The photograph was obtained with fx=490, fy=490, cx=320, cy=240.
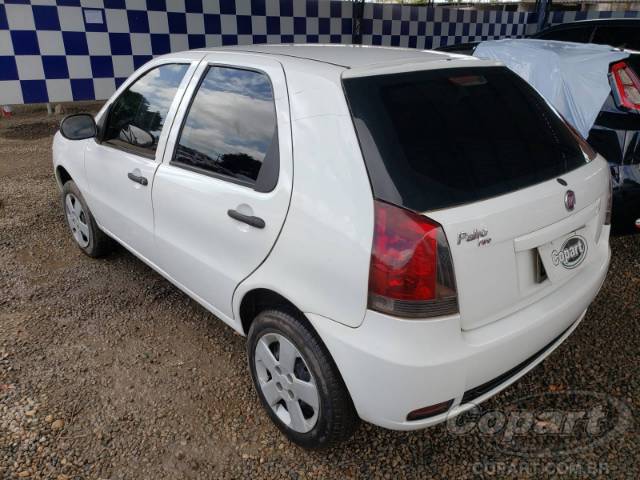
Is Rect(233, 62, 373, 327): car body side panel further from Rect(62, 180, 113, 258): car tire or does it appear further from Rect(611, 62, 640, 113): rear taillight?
Rect(611, 62, 640, 113): rear taillight

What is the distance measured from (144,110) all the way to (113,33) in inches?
119

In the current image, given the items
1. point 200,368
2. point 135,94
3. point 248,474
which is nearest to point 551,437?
point 248,474

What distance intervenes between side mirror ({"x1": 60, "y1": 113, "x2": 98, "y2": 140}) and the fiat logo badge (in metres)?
2.36

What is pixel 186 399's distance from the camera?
2.12 m

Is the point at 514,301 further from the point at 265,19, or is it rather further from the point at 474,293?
the point at 265,19

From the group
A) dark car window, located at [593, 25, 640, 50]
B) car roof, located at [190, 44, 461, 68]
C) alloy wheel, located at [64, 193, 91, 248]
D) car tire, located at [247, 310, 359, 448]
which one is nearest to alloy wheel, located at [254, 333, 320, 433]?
car tire, located at [247, 310, 359, 448]

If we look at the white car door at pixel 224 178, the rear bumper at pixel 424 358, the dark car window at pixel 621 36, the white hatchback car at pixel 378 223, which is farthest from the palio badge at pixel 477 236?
the dark car window at pixel 621 36

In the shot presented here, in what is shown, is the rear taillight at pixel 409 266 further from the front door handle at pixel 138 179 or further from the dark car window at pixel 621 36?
the dark car window at pixel 621 36

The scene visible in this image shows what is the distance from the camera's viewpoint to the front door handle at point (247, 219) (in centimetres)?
170

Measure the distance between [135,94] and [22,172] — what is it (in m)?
3.21

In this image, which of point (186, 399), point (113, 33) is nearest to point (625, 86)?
point (186, 399)

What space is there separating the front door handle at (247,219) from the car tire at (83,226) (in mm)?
1713

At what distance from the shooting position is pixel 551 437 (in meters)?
1.88

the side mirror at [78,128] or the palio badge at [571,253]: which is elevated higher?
the side mirror at [78,128]
